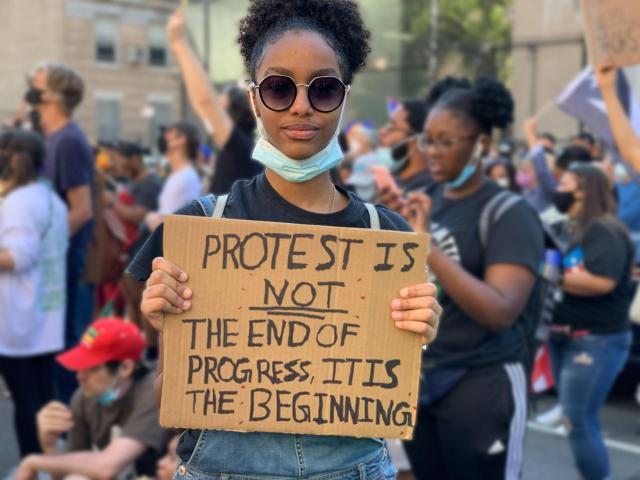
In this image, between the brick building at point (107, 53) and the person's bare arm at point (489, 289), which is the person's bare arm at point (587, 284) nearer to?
the person's bare arm at point (489, 289)

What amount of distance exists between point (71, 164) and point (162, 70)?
3474 cm

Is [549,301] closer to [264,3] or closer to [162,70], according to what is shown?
[264,3]

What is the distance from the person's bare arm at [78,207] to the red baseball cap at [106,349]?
138 centimetres

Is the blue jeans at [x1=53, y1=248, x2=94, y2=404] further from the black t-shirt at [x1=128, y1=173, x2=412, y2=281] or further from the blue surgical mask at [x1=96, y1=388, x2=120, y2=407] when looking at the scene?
the black t-shirt at [x1=128, y1=173, x2=412, y2=281]

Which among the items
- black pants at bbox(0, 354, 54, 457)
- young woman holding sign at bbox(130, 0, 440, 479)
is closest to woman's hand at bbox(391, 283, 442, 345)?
young woman holding sign at bbox(130, 0, 440, 479)

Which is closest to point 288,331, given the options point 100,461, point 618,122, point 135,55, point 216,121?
point 100,461

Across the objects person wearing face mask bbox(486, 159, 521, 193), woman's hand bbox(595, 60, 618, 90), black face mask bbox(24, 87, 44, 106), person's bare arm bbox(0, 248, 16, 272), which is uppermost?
woman's hand bbox(595, 60, 618, 90)

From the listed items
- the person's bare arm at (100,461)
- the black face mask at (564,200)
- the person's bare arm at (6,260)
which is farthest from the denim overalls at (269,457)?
the black face mask at (564,200)

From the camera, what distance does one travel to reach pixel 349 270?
7.02ft

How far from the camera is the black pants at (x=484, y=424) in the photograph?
11.3 feet

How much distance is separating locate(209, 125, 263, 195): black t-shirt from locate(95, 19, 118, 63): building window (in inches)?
1351

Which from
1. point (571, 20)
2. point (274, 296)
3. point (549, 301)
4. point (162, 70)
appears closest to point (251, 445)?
point (274, 296)

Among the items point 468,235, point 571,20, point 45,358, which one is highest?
point 571,20

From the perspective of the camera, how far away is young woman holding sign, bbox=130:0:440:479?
213cm
